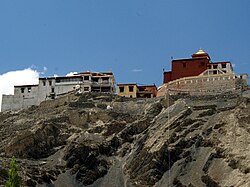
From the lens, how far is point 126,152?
285 ft

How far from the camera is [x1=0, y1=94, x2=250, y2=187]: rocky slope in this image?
7331cm

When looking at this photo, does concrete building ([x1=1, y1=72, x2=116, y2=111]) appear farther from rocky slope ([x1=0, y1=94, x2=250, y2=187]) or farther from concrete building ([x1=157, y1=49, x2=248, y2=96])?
concrete building ([x1=157, y1=49, x2=248, y2=96])

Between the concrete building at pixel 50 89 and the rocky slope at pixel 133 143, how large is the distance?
29.4 feet

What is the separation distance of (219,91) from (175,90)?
874 cm

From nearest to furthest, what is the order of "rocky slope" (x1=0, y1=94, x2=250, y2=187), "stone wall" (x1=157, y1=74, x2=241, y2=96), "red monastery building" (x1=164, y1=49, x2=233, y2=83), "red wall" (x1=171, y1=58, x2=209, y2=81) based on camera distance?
"rocky slope" (x1=0, y1=94, x2=250, y2=187)
"stone wall" (x1=157, y1=74, x2=241, y2=96)
"red monastery building" (x1=164, y1=49, x2=233, y2=83)
"red wall" (x1=171, y1=58, x2=209, y2=81)

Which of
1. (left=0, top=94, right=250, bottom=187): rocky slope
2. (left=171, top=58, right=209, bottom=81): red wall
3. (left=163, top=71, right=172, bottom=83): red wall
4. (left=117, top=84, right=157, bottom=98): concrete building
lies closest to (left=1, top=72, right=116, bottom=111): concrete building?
(left=117, top=84, right=157, bottom=98): concrete building

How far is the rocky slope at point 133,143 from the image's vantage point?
241 feet

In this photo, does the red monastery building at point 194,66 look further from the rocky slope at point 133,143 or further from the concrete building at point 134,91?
the rocky slope at point 133,143

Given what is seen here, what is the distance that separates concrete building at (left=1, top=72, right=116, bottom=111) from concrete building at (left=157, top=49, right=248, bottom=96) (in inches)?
585

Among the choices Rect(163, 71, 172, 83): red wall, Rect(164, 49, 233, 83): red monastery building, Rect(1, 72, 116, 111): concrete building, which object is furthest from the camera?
Rect(1, 72, 116, 111): concrete building

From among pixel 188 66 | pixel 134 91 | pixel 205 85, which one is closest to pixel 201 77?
pixel 205 85

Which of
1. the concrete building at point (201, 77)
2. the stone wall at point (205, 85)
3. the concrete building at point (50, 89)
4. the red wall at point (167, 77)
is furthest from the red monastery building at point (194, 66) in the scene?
the concrete building at point (50, 89)

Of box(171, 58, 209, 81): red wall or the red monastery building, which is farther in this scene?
box(171, 58, 209, 81): red wall

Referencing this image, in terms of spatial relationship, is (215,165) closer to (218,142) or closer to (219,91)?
(218,142)
